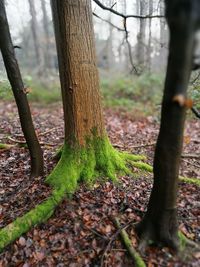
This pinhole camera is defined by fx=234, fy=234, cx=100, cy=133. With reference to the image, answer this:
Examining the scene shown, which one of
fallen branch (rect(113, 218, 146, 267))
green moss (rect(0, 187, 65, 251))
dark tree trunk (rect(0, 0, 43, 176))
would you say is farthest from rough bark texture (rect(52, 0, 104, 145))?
fallen branch (rect(113, 218, 146, 267))

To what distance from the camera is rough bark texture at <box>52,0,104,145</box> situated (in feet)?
11.1

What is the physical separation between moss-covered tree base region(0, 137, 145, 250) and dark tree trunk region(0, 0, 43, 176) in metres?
0.37

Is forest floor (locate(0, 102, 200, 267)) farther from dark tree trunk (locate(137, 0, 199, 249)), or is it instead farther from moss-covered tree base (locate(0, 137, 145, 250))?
dark tree trunk (locate(137, 0, 199, 249))

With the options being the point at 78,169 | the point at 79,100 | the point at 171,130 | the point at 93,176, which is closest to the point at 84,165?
the point at 78,169

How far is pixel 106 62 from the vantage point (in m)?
20.5

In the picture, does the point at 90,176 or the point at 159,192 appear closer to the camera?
the point at 159,192

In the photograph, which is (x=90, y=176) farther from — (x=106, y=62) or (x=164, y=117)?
(x=106, y=62)

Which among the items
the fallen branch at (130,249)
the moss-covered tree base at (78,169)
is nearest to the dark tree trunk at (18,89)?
the moss-covered tree base at (78,169)

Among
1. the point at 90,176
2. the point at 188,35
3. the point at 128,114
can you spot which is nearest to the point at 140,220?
the point at 90,176

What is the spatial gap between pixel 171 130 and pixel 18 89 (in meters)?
2.31

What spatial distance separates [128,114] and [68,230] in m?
7.22

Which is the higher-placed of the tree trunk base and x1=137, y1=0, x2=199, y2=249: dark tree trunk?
x1=137, y1=0, x2=199, y2=249: dark tree trunk

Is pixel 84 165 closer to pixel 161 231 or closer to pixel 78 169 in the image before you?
pixel 78 169

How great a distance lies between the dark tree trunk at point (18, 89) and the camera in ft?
10.3
